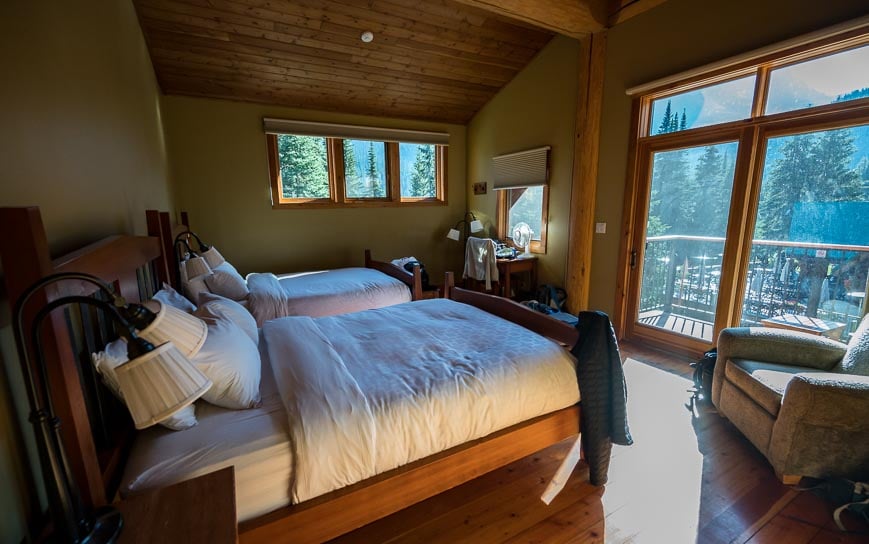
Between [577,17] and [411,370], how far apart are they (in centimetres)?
345

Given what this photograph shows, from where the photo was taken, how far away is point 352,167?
492 centimetres

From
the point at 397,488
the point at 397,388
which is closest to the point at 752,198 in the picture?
the point at 397,388

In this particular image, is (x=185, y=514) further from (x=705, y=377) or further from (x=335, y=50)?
(x=335, y=50)

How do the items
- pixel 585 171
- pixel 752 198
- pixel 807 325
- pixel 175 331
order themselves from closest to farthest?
pixel 175 331 < pixel 807 325 < pixel 752 198 < pixel 585 171

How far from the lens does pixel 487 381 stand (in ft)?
5.02

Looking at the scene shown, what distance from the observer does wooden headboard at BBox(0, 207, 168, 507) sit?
2.37 ft

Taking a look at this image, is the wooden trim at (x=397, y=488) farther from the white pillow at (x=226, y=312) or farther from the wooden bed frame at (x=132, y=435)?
the white pillow at (x=226, y=312)

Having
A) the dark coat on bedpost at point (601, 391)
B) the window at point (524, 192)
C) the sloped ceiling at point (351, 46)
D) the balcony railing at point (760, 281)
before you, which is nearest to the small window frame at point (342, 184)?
the sloped ceiling at point (351, 46)

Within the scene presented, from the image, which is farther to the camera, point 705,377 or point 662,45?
point 662,45

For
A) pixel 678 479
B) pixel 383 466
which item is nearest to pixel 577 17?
pixel 678 479

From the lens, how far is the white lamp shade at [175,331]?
67 centimetres

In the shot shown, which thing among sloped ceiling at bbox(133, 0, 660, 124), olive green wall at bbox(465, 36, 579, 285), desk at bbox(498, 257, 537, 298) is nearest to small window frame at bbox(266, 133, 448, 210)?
sloped ceiling at bbox(133, 0, 660, 124)

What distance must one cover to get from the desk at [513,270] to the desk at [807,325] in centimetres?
223

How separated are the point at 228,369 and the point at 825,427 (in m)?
2.58
